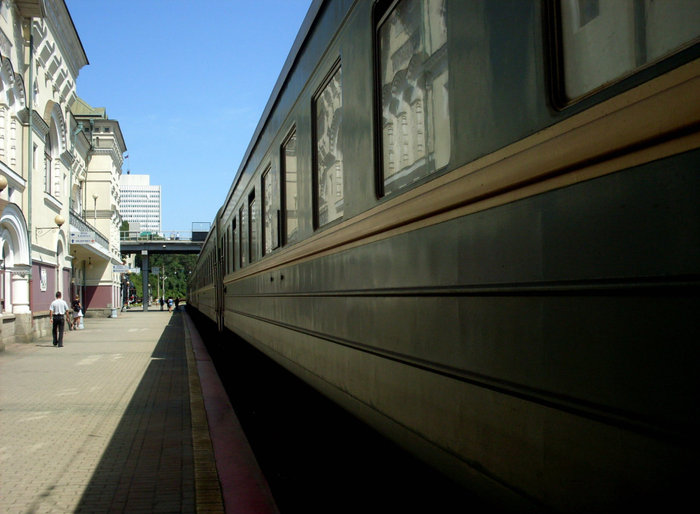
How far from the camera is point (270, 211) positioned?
22.3ft

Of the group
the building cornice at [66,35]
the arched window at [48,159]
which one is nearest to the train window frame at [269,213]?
the building cornice at [66,35]

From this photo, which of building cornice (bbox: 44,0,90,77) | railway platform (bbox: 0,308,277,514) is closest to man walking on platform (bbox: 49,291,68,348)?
railway platform (bbox: 0,308,277,514)

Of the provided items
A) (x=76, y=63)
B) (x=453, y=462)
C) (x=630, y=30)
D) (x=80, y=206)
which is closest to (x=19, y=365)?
(x=453, y=462)

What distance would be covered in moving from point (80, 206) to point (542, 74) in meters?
37.3

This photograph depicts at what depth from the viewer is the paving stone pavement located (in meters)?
4.80

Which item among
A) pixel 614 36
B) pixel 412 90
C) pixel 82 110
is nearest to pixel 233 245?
pixel 412 90

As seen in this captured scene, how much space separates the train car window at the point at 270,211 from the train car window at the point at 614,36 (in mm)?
4473

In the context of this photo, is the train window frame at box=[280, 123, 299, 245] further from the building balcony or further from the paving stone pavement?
the building balcony

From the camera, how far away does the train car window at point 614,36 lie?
62.6 inches

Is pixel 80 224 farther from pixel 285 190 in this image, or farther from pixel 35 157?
pixel 285 190

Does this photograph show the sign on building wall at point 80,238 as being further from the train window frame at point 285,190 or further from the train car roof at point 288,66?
the train window frame at point 285,190

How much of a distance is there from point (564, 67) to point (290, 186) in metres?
3.92

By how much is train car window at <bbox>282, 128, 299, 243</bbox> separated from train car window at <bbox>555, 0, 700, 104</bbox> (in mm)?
3572

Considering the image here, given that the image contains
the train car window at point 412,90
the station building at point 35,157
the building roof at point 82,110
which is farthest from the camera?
the building roof at point 82,110
